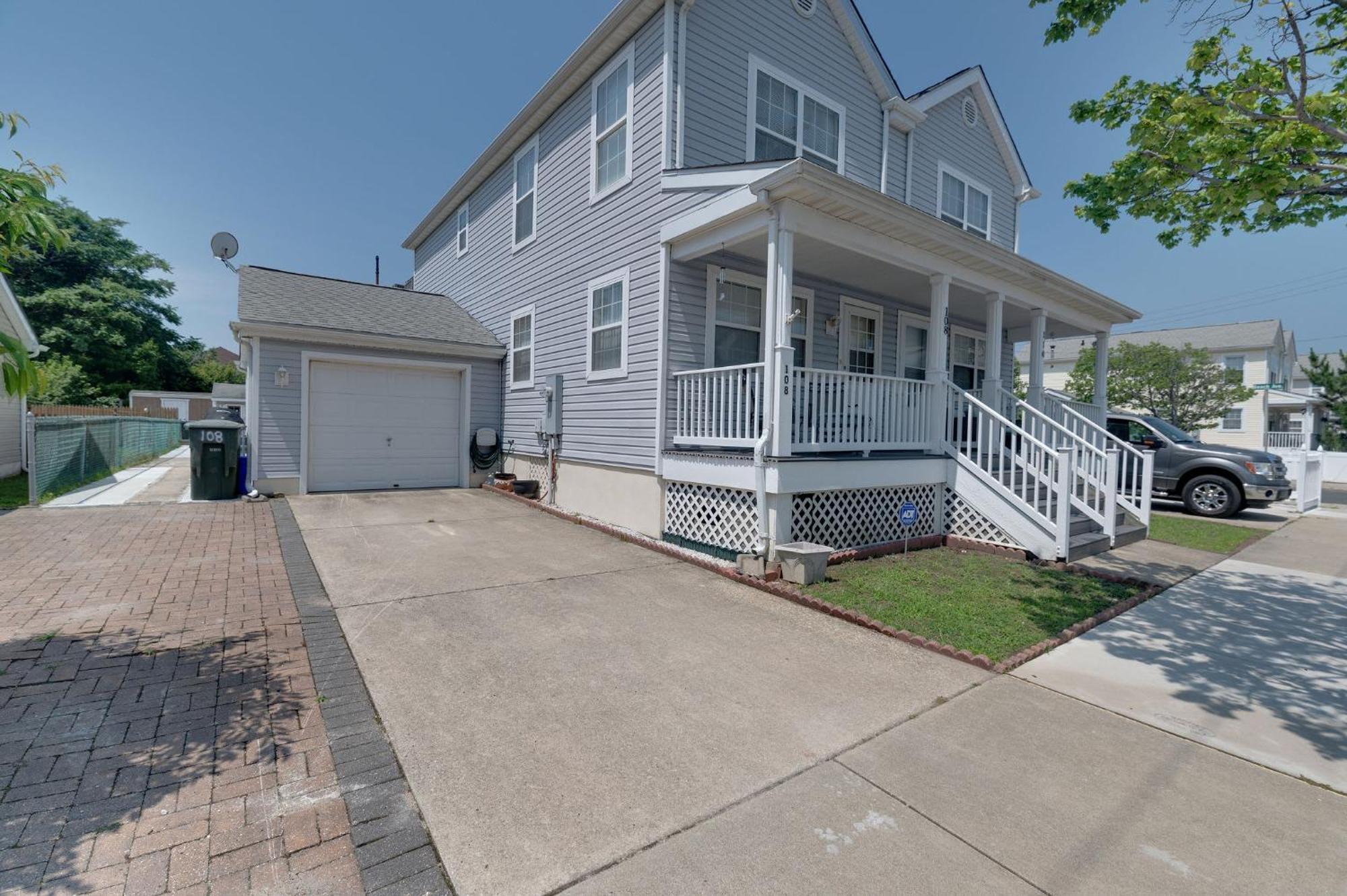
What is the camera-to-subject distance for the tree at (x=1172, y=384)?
2305 centimetres

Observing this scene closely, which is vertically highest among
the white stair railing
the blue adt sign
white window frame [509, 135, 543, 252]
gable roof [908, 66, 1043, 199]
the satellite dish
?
gable roof [908, 66, 1043, 199]

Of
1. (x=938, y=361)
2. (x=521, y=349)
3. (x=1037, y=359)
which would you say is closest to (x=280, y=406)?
(x=521, y=349)

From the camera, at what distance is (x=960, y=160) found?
11719mm

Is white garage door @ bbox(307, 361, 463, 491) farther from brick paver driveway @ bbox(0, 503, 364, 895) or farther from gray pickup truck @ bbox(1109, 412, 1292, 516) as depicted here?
gray pickup truck @ bbox(1109, 412, 1292, 516)

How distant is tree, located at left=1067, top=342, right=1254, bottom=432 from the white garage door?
24596mm

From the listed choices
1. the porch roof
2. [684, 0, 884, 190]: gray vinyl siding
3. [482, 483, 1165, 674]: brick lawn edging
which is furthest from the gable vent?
[482, 483, 1165, 674]: brick lawn edging

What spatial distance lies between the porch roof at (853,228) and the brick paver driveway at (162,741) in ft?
18.1

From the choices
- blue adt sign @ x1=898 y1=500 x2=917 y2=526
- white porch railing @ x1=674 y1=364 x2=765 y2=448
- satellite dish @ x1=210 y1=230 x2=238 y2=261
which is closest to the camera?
blue adt sign @ x1=898 y1=500 x2=917 y2=526

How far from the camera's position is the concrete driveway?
83.2 inches

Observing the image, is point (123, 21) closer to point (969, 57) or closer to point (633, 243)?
point (633, 243)

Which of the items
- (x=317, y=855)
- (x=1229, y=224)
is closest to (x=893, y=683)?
(x=317, y=855)

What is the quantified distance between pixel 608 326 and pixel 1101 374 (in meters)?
8.85

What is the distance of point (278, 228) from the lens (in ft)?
60.5

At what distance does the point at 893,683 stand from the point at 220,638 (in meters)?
4.42
